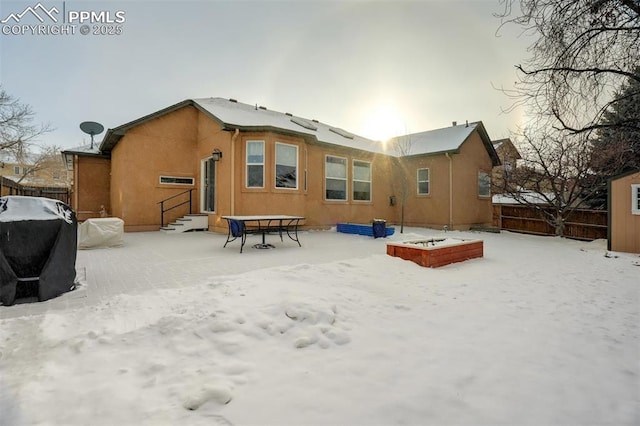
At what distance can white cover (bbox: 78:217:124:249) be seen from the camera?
724 centimetres

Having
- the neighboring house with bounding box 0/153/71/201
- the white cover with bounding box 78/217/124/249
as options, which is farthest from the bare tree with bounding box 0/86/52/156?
the white cover with bounding box 78/217/124/249

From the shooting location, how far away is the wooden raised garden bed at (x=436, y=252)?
5.43 meters

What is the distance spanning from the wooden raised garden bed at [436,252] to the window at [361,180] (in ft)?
22.9

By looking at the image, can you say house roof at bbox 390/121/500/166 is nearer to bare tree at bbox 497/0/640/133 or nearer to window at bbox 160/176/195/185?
bare tree at bbox 497/0/640/133

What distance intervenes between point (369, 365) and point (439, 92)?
8747 mm

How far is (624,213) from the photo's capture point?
24.9 feet

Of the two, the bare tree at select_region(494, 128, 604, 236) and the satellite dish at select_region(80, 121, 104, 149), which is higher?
the satellite dish at select_region(80, 121, 104, 149)

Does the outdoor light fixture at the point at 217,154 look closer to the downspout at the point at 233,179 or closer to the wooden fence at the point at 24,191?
the downspout at the point at 233,179

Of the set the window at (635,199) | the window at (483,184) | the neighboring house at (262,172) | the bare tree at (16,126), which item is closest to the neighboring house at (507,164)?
the window at (483,184)

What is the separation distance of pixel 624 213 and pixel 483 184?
296 inches

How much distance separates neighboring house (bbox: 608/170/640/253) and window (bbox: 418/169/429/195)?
7060 millimetres

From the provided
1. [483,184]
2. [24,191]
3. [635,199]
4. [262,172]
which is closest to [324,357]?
[262,172]

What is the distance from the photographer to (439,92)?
8.75 metres

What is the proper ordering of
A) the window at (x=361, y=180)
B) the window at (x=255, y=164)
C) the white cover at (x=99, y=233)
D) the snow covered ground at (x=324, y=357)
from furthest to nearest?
the window at (x=361, y=180) → the window at (x=255, y=164) → the white cover at (x=99, y=233) → the snow covered ground at (x=324, y=357)
